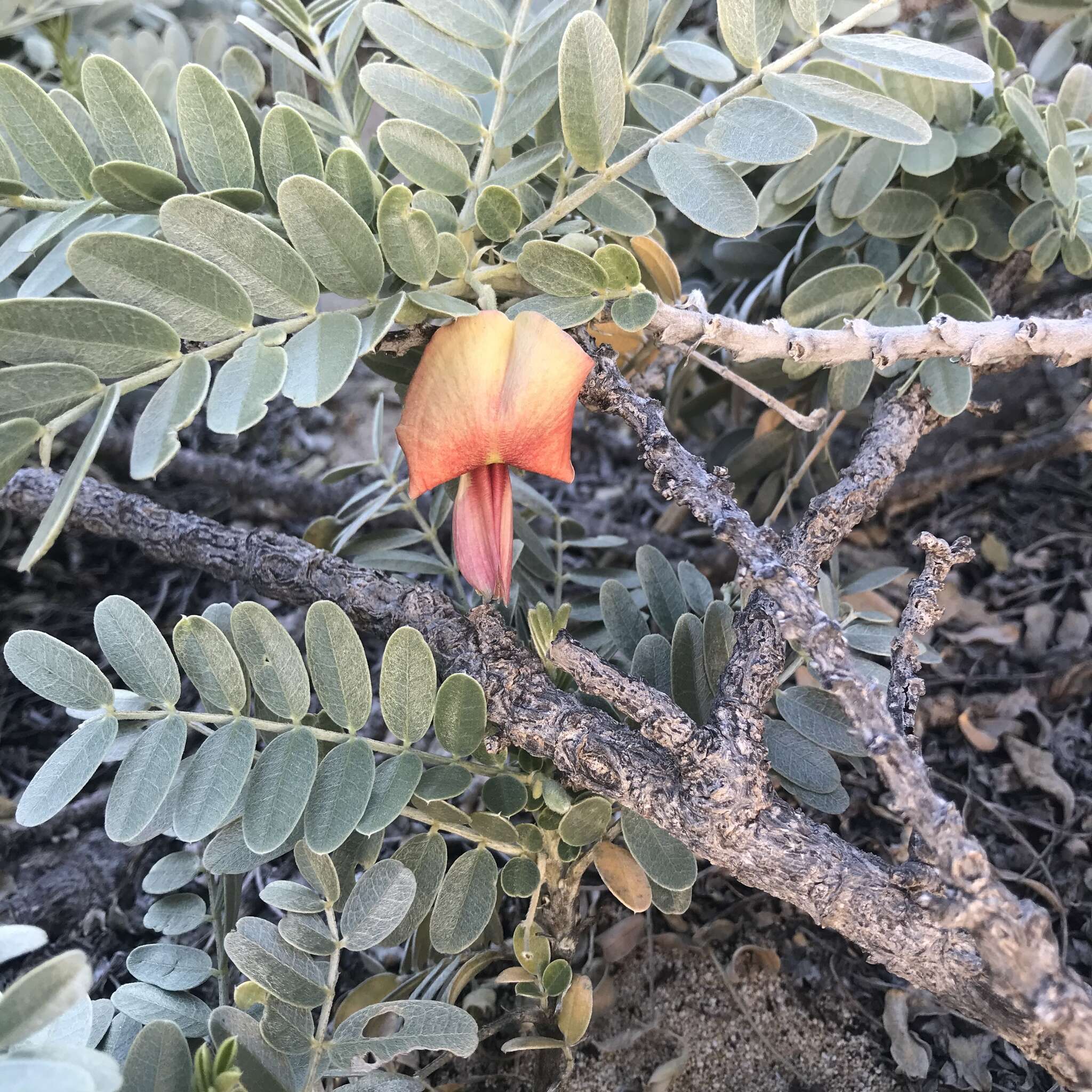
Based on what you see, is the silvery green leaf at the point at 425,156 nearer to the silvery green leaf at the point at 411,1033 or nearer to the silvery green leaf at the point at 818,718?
the silvery green leaf at the point at 818,718

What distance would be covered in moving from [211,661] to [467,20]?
59 centimetres

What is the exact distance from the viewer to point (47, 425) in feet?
2.15

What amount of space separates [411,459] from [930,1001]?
73cm

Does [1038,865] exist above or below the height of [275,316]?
below

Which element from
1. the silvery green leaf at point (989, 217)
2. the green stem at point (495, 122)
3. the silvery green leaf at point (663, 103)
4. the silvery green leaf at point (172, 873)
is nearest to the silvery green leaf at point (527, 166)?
the green stem at point (495, 122)

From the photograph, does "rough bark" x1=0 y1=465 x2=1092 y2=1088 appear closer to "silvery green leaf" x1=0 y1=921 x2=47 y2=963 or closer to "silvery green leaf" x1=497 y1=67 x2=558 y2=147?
"silvery green leaf" x1=497 y1=67 x2=558 y2=147

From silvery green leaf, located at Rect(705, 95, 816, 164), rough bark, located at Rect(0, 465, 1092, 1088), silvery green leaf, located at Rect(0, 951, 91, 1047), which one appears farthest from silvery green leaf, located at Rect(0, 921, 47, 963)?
silvery green leaf, located at Rect(705, 95, 816, 164)

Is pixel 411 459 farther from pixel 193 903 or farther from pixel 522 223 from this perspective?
pixel 193 903

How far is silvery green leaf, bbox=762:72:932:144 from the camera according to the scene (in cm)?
73

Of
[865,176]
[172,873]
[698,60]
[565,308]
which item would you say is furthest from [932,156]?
[172,873]

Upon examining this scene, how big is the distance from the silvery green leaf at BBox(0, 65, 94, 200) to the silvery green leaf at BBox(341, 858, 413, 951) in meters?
0.61

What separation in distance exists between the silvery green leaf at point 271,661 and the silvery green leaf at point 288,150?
1.15ft

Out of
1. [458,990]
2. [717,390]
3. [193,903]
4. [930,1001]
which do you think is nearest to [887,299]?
[717,390]

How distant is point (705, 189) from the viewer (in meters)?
0.77
